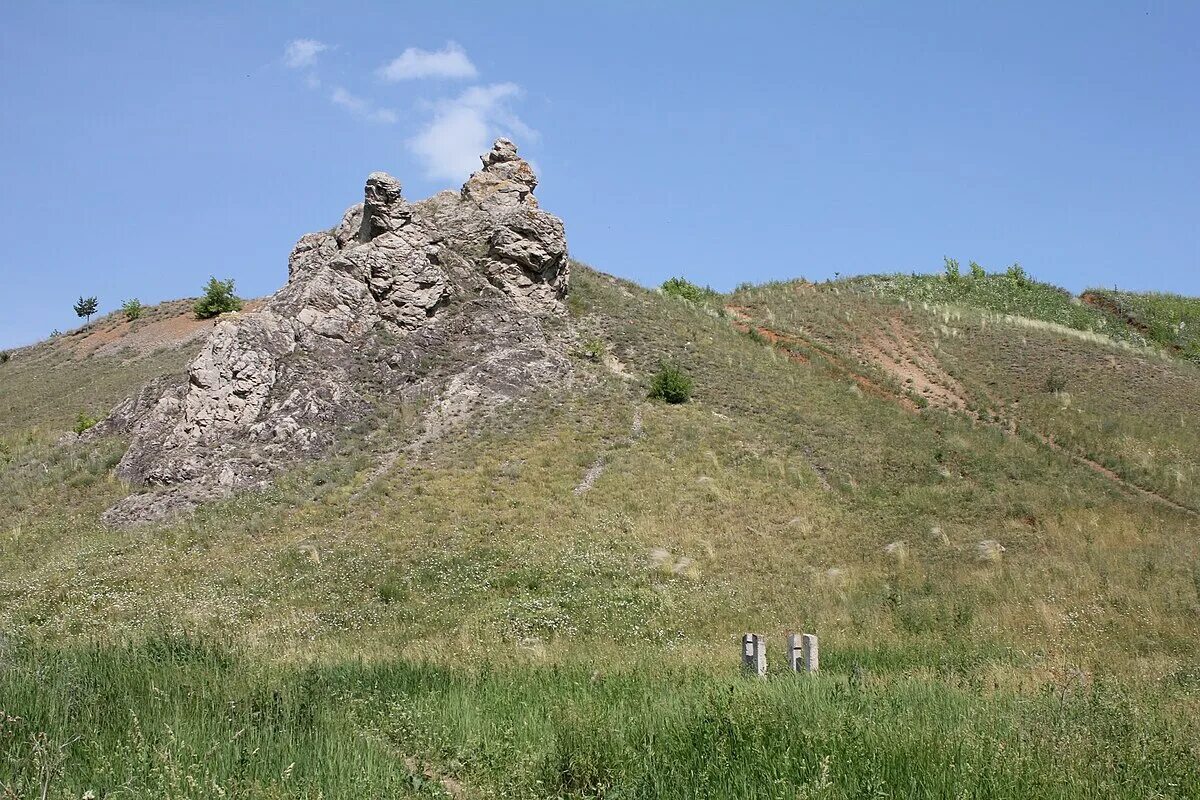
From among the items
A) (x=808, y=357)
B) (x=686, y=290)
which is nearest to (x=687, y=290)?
(x=686, y=290)

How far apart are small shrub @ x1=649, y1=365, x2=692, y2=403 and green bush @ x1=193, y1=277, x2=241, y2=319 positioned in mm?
37490

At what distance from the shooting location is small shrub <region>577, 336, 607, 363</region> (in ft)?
109

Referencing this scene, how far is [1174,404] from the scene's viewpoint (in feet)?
115

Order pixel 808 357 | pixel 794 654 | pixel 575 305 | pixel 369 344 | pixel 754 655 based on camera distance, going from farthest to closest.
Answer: pixel 808 357
pixel 575 305
pixel 369 344
pixel 794 654
pixel 754 655

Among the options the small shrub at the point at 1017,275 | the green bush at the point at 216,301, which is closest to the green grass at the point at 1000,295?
the small shrub at the point at 1017,275

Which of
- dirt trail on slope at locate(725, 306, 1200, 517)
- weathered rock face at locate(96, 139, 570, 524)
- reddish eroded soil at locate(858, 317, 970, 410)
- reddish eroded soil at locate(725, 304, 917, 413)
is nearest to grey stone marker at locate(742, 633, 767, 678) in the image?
weathered rock face at locate(96, 139, 570, 524)

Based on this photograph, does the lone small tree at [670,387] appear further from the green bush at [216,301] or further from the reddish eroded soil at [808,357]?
the green bush at [216,301]

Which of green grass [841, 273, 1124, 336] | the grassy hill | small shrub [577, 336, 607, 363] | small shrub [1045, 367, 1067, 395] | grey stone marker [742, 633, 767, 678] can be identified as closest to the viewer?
the grassy hill

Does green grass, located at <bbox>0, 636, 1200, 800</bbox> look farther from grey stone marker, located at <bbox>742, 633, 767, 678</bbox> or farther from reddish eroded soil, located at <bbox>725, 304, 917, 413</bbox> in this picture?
reddish eroded soil, located at <bbox>725, 304, 917, 413</bbox>

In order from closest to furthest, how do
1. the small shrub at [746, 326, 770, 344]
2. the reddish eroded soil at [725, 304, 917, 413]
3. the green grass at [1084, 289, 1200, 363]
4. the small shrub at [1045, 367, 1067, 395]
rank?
the reddish eroded soil at [725, 304, 917, 413], the small shrub at [1045, 367, 1067, 395], the small shrub at [746, 326, 770, 344], the green grass at [1084, 289, 1200, 363]

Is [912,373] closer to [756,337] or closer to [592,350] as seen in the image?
[756,337]

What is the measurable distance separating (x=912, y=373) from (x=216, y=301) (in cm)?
4545

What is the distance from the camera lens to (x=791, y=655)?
11.7 meters

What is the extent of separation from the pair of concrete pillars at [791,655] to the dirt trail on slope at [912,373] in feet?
68.0
